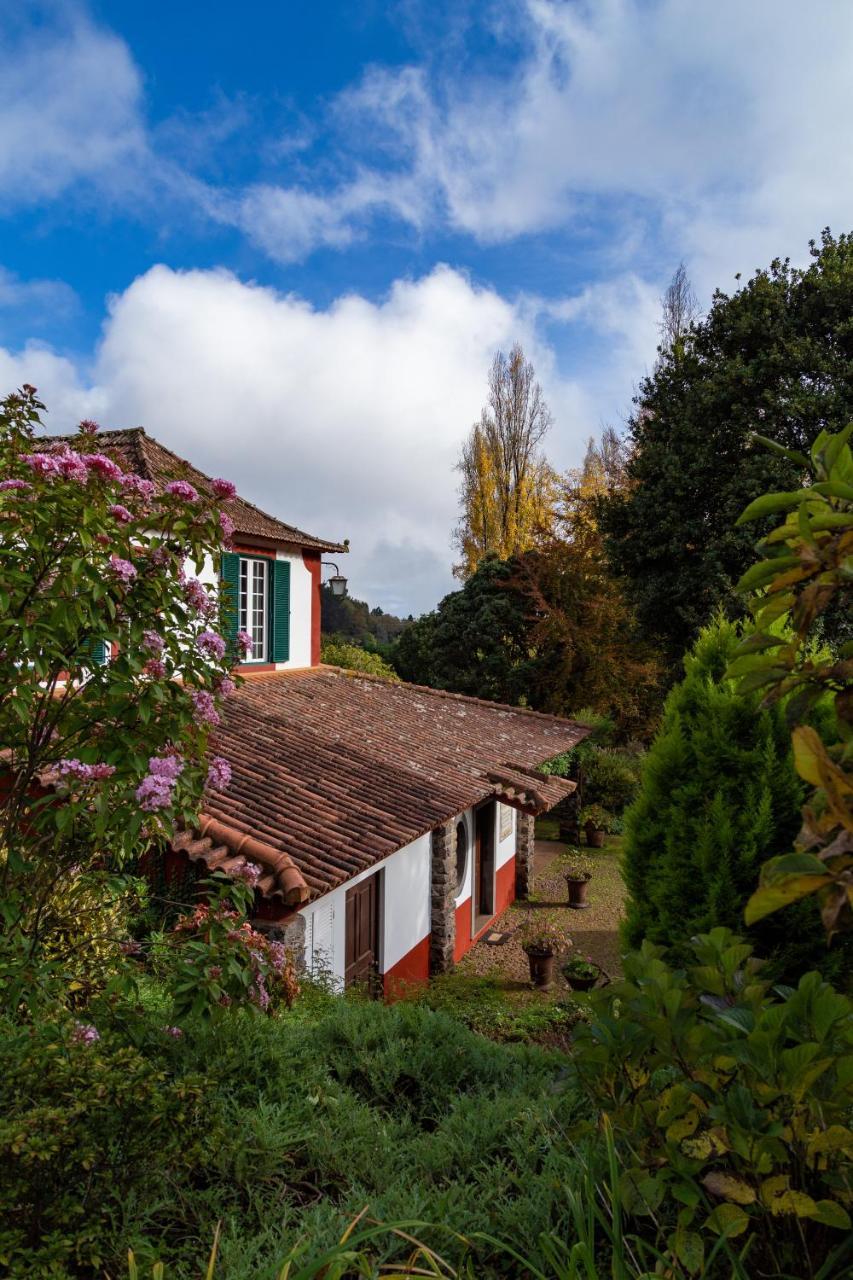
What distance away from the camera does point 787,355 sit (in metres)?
16.1

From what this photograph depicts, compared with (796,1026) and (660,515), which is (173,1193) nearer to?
(796,1026)

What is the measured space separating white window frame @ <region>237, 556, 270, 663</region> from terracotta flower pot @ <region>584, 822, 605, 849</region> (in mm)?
11666

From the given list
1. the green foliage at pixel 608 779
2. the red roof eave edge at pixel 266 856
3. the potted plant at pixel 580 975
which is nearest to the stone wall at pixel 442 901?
the potted plant at pixel 580 975

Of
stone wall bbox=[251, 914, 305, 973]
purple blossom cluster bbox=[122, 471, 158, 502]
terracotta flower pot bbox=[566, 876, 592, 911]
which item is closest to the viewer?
purple blossom cluster bbox=[122, 471, 158, 502]

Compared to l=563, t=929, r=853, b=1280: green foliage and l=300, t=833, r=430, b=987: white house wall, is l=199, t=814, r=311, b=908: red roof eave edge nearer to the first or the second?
l=300, t=833, r=430, b=987: white house wall

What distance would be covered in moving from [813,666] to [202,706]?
2.74 m

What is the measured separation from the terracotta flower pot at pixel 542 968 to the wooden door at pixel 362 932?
317 cm

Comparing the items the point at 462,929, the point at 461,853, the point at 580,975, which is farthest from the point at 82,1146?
the point at 461,853

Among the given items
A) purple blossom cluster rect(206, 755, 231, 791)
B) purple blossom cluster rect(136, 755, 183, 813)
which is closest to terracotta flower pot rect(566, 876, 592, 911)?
purple blossom cluster rect(206, 755, 231, 791)

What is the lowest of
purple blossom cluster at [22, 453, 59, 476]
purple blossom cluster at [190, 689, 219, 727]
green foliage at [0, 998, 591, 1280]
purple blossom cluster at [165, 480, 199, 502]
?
green foliage at [0, 998, 591, 1280]

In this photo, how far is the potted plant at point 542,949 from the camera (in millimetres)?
12297

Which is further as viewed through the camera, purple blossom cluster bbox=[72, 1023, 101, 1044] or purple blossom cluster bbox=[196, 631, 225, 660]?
purple blossom cluster bbox=[196, 631, 225, 660]

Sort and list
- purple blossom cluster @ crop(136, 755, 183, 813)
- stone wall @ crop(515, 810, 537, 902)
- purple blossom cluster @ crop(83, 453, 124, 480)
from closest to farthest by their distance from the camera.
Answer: purple blossom cluster @ crop(136, 755, 183, 813) < purple blossom cluster @ crop(83, 453, 124, 480) < stone wall @ crop(515, 810, 537, 902)

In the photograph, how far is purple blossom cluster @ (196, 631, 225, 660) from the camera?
3754mm
